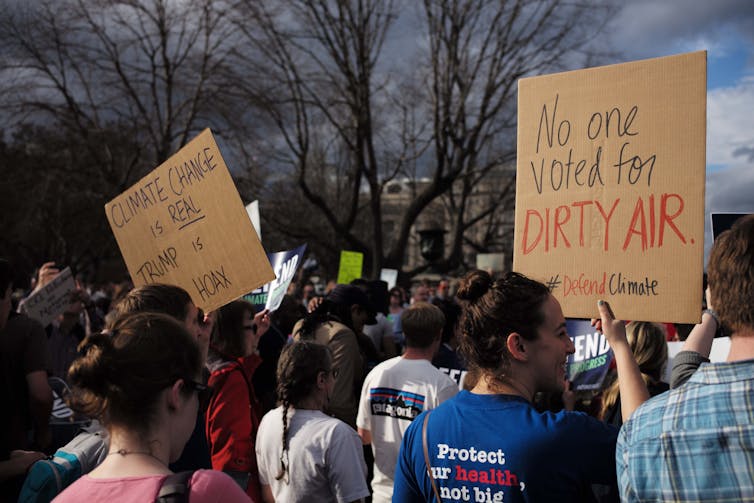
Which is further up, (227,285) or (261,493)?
(227,285)

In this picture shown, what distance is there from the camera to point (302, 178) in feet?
58.9

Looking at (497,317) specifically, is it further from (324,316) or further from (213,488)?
(324,316)

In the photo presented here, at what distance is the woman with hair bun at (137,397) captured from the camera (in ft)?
5.56

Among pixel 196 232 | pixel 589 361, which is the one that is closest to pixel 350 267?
pixel 589 361

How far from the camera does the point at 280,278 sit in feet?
18.3

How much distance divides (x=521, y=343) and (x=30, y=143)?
32.1 metres

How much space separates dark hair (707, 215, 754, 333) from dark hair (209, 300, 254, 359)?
9.01 feet

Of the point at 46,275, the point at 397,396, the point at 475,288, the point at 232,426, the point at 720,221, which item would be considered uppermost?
the point at 720,221

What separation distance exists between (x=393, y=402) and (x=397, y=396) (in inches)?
1.7

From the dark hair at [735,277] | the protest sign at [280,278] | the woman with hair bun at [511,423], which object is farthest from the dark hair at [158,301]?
the protest sign at [280,278]

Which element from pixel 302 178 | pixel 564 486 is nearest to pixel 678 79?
pixel 564 486

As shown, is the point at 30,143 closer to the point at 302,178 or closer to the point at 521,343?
the point at 302,178

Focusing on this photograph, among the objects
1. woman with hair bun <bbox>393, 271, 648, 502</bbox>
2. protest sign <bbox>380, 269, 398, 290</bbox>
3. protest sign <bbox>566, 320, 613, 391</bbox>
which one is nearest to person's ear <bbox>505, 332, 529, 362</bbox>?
woman with hair bun <bbox>393, 271, 648, 502</bbox>

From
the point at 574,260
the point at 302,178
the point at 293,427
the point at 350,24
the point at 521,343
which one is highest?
the point at 350,24
